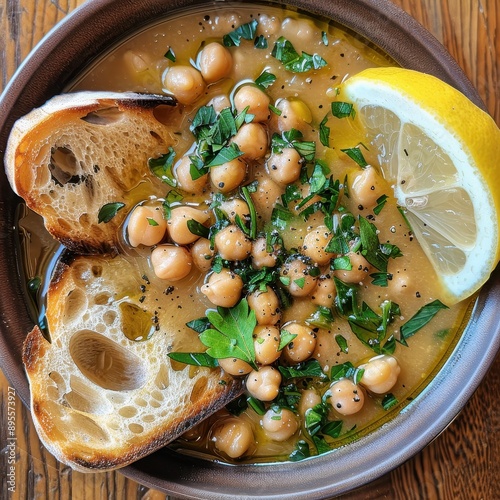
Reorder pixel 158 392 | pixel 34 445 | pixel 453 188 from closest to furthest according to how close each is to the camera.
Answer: pixel 453 188 → pixel 158 392 → pixel 34 445

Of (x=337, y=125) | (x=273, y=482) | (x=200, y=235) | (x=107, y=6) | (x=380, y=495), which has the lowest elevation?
(x=380, y=495)

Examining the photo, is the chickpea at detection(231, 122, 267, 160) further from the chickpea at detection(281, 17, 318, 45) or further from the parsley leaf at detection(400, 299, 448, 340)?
the parsley leaf at detection(400, 299, 448, 340)

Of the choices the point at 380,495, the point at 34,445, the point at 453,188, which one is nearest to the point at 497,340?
the point at 453,188

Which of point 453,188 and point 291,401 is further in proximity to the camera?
point 291,401

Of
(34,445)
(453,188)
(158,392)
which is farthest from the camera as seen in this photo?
(34,445)

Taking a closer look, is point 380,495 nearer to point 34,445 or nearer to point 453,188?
point 453,188

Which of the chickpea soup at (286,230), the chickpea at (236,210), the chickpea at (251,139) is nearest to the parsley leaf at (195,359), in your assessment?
the chickpea soup at (286,230)

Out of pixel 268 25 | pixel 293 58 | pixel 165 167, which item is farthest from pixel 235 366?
pixel 268 25
